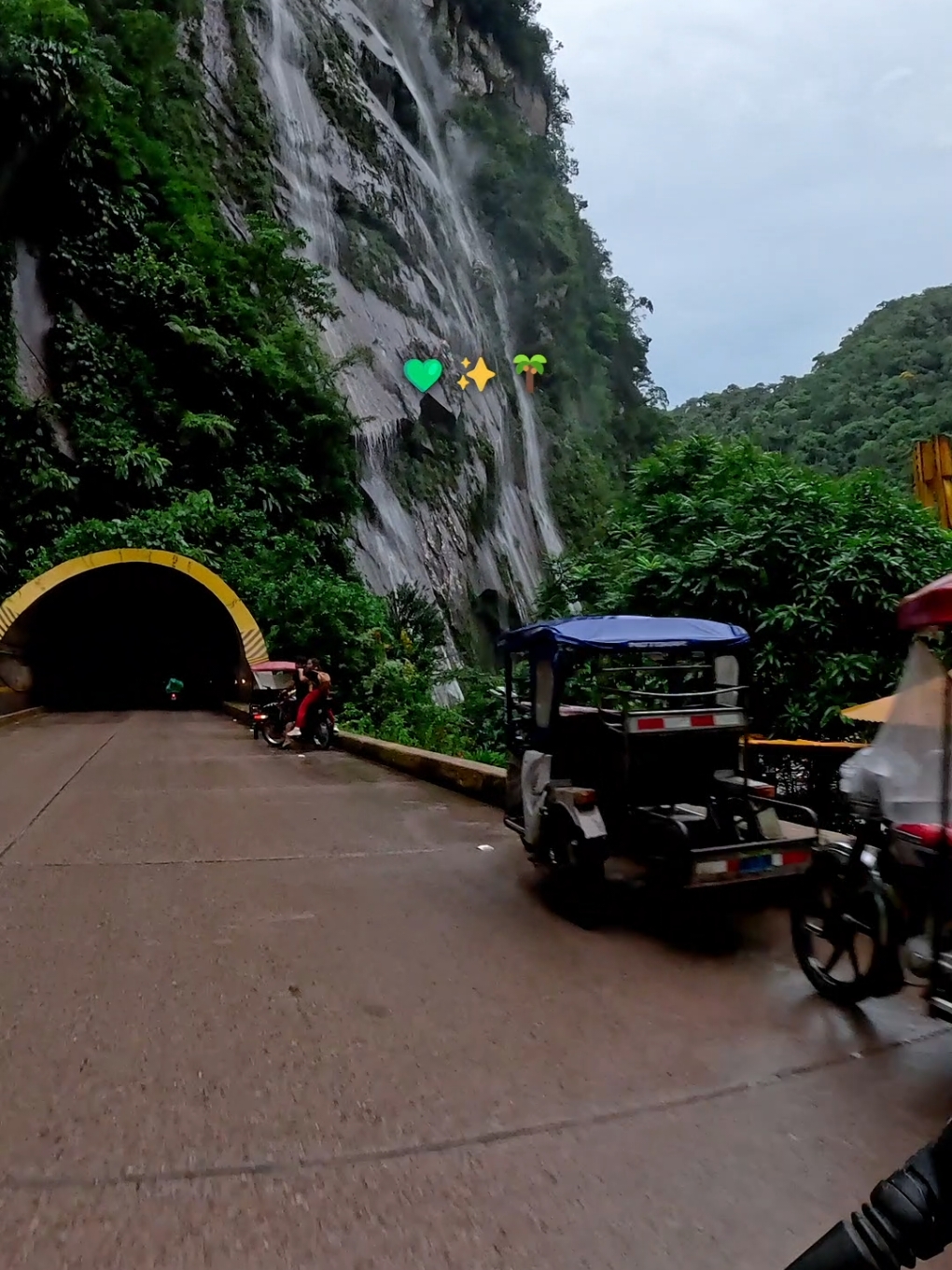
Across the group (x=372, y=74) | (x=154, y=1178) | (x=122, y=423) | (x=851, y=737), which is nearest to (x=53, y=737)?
(x=122, y=423)

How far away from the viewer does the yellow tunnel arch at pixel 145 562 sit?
69.6 ft

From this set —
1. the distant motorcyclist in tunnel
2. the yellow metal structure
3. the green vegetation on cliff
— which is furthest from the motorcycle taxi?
the green vegetation on cliff

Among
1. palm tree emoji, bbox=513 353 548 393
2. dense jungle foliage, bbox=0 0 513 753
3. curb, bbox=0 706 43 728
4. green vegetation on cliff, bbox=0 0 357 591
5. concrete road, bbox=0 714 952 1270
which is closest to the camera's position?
concrete road, bbox=0 714 952 1270

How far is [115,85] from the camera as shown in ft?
85.3

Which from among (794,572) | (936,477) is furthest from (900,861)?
(936,477)

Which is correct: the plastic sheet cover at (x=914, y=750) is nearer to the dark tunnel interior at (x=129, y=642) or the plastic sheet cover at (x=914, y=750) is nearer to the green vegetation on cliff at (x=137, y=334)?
the dark tunnel interior at (x=129, y=642)

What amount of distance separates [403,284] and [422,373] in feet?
16.5

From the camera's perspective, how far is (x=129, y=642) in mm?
35250

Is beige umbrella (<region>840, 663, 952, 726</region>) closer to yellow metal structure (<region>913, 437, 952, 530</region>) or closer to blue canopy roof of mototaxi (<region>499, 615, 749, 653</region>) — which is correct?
blue canopy roof of mototaxi (<region>499, 615, 749, 653</region>)

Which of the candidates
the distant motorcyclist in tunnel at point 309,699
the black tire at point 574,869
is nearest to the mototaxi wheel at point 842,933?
the black tire at point 574,869

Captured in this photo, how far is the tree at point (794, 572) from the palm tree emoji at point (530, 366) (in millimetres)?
39059

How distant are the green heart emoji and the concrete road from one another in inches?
1282

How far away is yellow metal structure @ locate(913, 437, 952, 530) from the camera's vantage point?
11289 mm

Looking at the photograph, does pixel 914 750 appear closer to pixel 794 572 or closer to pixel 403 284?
pixel 794 572
